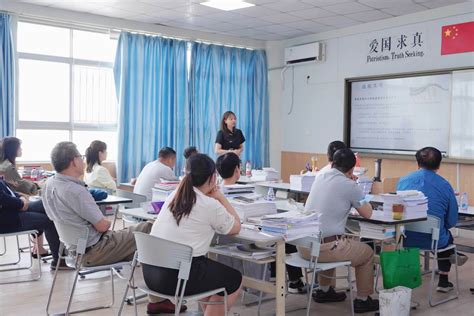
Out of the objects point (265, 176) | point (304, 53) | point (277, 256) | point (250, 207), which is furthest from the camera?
point (304, 53)

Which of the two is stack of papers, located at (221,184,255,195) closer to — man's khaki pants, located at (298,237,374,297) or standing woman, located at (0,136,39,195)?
man's khaki pants, located at (298,237,374,297)

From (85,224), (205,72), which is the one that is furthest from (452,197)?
(205,72)

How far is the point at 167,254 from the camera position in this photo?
2.71m

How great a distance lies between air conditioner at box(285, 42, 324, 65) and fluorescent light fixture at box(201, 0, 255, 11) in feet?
6.39

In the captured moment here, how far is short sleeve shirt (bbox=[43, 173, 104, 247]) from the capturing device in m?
3.39

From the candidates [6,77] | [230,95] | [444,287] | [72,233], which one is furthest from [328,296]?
[230,95]

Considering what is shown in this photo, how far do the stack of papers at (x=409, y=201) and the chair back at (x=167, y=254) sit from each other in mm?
1825

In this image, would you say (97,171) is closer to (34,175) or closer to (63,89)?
(34,175)

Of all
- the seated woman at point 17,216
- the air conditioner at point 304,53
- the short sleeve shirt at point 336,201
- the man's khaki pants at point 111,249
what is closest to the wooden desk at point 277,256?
the short sleeve shirt at point 336,201

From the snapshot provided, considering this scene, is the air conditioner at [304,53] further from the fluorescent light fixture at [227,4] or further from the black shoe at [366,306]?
the black shoe at [366,306]

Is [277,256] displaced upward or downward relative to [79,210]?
downward

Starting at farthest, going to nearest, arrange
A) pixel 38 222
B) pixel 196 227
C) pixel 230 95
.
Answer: pixel 230 95 < pixel 38 222 < pixel 196 227

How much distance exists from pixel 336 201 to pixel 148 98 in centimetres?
498

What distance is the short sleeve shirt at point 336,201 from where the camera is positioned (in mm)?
3643
